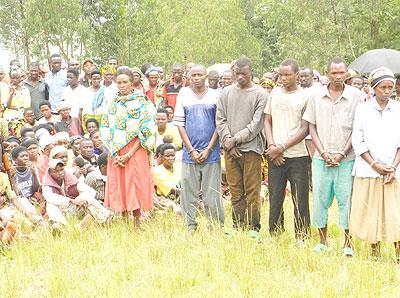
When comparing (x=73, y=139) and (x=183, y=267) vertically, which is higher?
(x=73, y=139)

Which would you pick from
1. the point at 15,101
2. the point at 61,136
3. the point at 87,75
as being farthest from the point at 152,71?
the point at 61,136

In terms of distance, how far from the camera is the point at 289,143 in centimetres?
623

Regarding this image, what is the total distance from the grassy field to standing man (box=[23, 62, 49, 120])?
5516 mm

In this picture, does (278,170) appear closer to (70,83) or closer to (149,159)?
(149,159)

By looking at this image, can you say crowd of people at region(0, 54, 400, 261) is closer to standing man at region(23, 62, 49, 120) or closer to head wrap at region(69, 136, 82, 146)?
head wrap at region(69, 136, 82, 146)

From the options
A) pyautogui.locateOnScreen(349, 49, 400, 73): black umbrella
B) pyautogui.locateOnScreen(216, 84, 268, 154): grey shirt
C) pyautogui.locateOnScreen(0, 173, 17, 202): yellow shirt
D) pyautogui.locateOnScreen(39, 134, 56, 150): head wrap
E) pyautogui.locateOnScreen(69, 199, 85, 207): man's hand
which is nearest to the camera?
pyautogui.locateOnScreen(216, 84, 268, 154): grey shirt

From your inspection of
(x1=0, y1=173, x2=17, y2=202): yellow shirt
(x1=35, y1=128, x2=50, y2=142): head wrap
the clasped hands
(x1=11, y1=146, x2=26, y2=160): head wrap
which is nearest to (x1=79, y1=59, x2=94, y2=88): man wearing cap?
(x1=35, y1=128, x2=50, y2=142): head wrap

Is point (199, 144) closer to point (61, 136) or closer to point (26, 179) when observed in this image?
point (26, 179)

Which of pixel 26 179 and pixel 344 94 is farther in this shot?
pixel 26 179

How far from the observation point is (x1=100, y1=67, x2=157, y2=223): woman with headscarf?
6891mm

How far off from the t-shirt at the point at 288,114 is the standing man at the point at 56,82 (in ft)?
20.6

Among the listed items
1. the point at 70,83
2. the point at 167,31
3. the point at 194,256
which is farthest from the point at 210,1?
the point at 194,256

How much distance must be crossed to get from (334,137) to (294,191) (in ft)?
2.71

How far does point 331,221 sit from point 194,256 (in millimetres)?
2524
